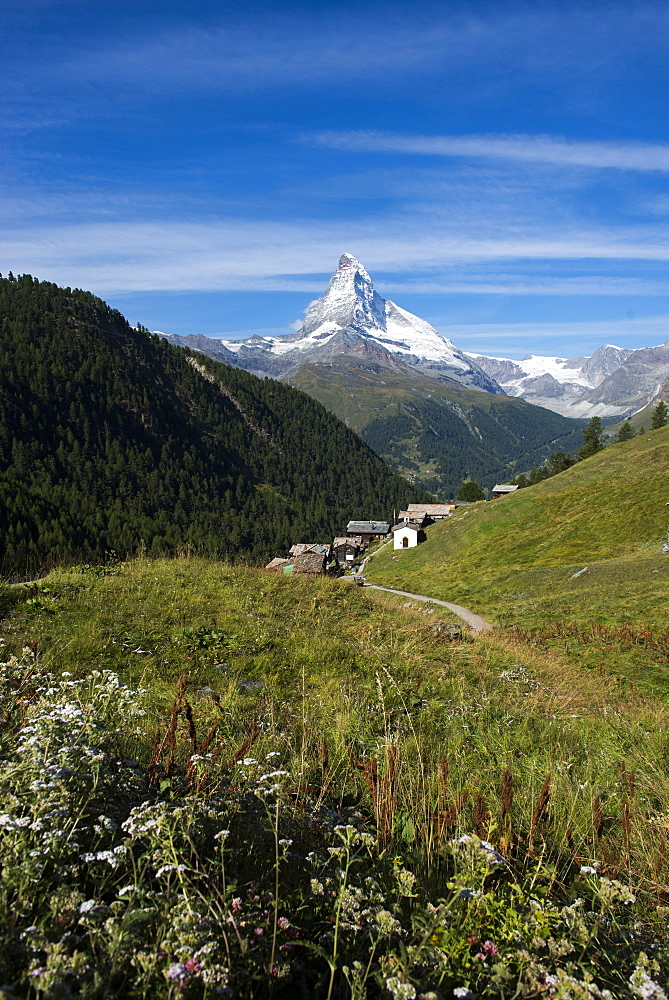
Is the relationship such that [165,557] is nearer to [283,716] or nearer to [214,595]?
[214,595]

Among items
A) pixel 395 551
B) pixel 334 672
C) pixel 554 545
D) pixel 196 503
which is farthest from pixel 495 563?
pixel 196 503

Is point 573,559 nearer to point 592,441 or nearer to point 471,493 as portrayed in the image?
point 592,441

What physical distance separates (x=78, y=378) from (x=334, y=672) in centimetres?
22008

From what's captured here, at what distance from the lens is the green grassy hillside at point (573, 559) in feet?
76.8

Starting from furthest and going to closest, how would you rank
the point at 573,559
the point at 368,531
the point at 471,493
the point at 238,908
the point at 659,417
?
the point at 368,531 → the point at 471,493 → the point at 659,417 → the point at 573,559 → the point at 238,908

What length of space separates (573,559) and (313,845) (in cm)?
4468

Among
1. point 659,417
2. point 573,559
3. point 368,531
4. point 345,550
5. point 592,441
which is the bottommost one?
point 345,550

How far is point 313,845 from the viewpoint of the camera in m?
3.52

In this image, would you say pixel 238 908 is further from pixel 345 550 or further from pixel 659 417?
pixel 659 417

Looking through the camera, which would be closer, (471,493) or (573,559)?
(573,559)

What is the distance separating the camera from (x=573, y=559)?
4328 cm

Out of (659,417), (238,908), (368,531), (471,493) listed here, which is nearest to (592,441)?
(659,417)

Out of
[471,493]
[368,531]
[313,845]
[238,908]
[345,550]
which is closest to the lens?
[238,908]

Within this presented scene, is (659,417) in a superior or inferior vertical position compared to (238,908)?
superior
